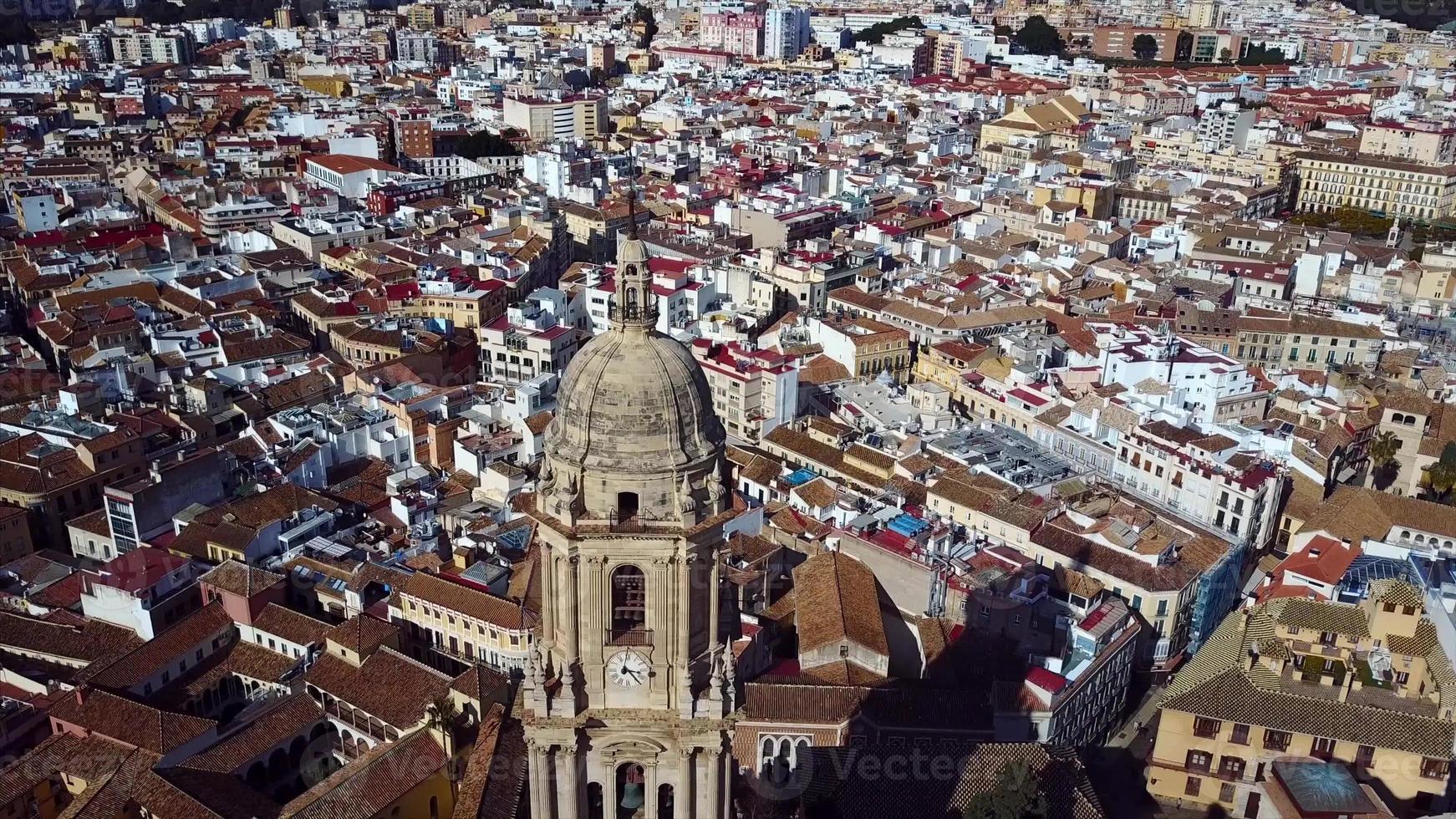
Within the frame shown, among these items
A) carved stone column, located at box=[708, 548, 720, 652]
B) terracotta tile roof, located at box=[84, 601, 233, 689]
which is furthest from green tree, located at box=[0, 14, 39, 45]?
carved stone column, located at box=[708, 548, 720, 652]

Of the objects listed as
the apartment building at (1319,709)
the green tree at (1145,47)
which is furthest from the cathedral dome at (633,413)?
the green tree at (1145,47)

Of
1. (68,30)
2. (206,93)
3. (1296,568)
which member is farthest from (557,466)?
(68,30)

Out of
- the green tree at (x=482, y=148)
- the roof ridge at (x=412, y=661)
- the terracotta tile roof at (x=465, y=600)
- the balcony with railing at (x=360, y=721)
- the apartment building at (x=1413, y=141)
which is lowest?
the balcony with railing at (x=360, y=721)

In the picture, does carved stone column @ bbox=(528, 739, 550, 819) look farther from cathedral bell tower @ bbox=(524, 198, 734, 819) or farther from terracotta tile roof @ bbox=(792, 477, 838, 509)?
terracotta tile roof @ bbox=(792, 477, 838, 509)

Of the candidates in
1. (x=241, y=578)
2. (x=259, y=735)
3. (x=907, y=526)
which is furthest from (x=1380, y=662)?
(x=241, y=578)

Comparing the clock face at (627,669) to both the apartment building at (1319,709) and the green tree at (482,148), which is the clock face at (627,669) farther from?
the green tree at (482,148)
